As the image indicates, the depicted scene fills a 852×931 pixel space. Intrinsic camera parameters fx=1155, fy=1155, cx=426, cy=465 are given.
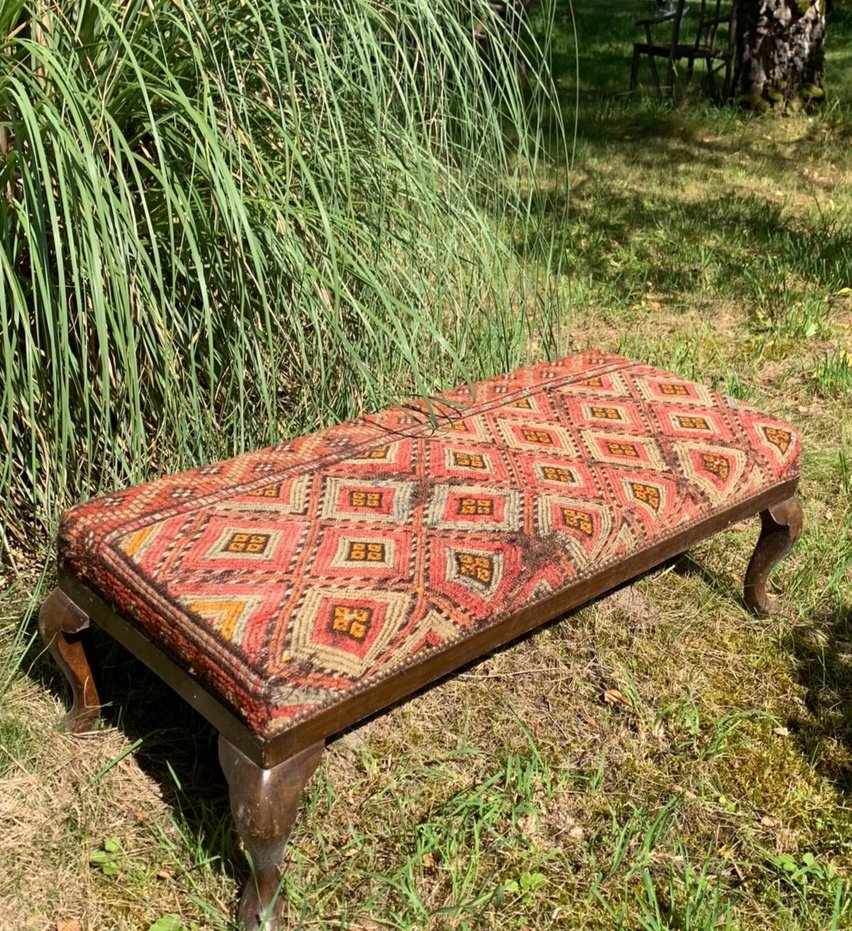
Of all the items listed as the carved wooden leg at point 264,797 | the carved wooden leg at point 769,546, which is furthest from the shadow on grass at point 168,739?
the carved wooden leg at point 769,546

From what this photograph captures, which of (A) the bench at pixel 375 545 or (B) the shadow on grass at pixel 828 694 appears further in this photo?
(B) the shadow on grass at pixel 828 694

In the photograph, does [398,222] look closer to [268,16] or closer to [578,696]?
[268,16]

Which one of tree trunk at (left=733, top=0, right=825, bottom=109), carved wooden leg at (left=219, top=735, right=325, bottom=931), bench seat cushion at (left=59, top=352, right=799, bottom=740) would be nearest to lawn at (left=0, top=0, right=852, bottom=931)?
carved wooden leg at (left=219, top=735, right=325, bottom=931)

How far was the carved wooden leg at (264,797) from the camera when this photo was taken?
1750 millimetres

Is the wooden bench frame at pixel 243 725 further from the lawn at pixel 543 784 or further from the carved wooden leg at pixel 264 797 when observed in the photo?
the lawn at pixel 543 784

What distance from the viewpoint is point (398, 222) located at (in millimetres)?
2932

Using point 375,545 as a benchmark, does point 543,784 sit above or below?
below

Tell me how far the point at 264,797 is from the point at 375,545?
48cm

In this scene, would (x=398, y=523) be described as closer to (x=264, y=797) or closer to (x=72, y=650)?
(x=264, y=797)

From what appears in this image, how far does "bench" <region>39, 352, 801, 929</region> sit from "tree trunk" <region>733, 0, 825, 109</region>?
5.74 meters

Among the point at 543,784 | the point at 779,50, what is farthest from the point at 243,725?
the point at 779,50

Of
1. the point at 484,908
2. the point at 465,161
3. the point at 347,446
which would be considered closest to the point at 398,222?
the point at 465,161

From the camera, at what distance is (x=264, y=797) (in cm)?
175

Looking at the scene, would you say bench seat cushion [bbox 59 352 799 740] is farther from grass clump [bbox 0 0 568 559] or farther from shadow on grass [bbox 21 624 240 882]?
shadow on grass [bbox 21 624 240 882]
